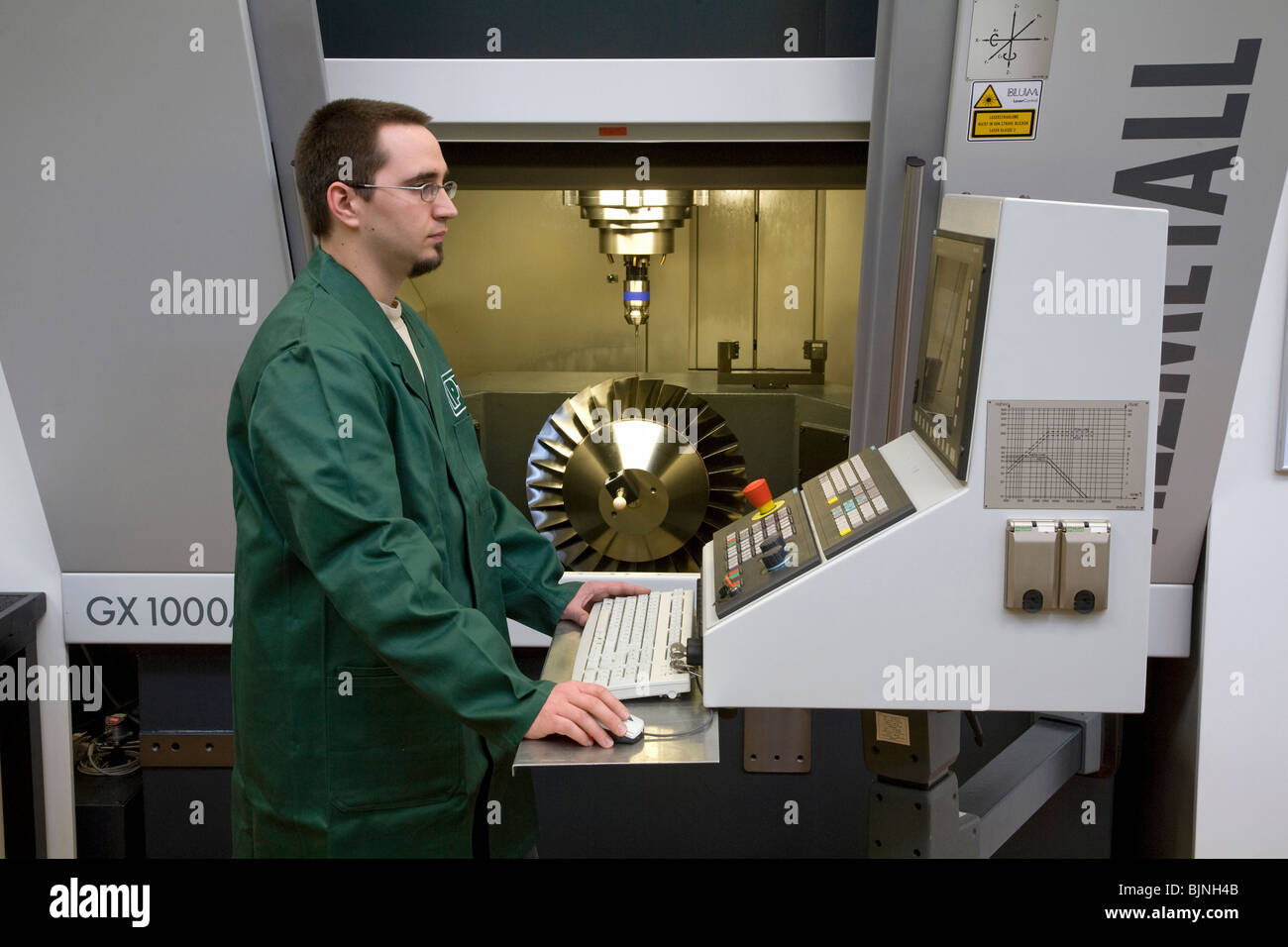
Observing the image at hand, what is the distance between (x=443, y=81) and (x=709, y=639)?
121 centimetres

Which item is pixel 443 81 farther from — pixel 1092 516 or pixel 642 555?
pixel 1092 516

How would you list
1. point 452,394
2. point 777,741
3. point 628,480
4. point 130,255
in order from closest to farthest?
1. point 452,394
2. point 130,255
3. point 777,741
4. point 628,480

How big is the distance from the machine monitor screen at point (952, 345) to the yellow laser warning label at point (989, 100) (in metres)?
0.38

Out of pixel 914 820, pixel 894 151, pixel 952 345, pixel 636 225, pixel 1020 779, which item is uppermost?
pixel 894 151

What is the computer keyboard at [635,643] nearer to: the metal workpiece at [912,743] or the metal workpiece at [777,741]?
the metal workpiece at [912,743]

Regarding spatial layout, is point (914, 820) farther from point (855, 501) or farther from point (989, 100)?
point (989, 100)

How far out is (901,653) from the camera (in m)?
1.36

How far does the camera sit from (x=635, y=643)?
4.92 feet

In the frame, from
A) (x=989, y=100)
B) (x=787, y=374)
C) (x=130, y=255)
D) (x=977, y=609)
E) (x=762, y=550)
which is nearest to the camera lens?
(x=977, y=609)

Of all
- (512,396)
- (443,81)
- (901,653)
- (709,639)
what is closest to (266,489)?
(709,639)

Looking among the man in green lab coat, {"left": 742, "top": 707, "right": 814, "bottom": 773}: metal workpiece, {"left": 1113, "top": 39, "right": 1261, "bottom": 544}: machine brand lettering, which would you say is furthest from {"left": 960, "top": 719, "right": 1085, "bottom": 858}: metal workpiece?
the man in green lab coat

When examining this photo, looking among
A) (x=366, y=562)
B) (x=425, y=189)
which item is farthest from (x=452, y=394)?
(x=366, y=562)

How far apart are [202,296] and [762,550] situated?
46.9 inches

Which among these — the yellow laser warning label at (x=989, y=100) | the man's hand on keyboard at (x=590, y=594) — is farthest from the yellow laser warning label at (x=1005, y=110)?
the man's hand on keyboard at (x=590, y=594)
